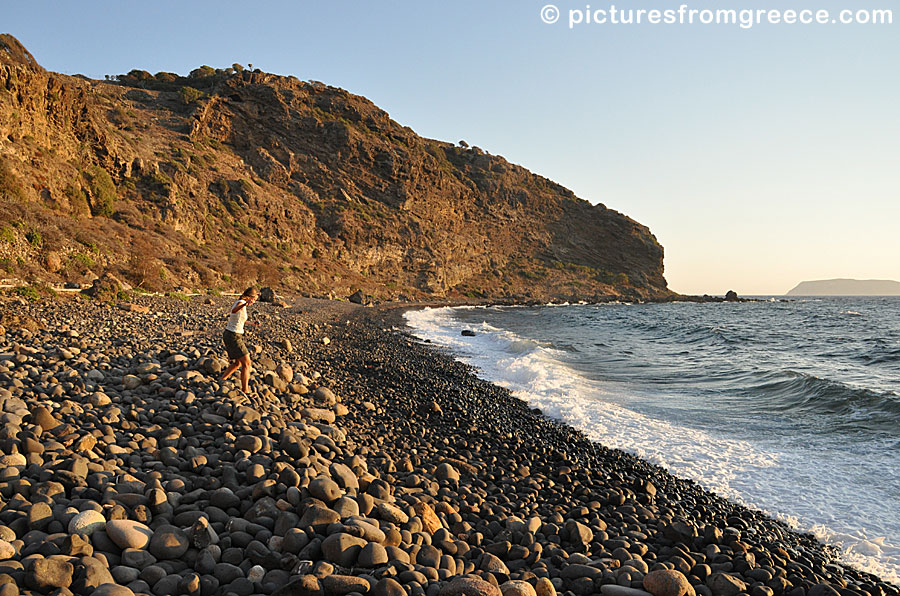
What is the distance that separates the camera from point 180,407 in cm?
620

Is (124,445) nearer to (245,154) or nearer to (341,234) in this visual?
(341,234)

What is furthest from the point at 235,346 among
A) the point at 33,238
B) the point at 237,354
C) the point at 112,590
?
the point at 33,238

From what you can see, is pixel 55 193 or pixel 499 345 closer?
pixel 499 345

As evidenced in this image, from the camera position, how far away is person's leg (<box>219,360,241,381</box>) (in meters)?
7.85

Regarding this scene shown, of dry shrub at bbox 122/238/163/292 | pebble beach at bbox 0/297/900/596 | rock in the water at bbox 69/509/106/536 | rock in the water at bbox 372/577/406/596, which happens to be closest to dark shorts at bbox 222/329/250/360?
pebble beach at bbox 0/297/900/596

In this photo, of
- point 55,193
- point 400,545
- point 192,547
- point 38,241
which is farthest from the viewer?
point 55,193

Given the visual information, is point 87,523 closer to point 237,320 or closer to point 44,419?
point 44,419

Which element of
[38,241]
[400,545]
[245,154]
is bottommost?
[400,545]

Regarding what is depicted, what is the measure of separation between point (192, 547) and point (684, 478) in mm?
6835

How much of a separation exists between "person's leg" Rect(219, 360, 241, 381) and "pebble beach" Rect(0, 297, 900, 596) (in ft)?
1.07

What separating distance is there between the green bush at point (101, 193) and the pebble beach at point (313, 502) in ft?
91.0

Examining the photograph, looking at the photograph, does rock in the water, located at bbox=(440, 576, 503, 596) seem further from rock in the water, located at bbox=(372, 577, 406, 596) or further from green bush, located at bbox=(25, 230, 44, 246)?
green bush, located at bbox=(25, 230, 44, 246)

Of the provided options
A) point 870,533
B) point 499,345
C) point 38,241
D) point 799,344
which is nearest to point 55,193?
point 38,241

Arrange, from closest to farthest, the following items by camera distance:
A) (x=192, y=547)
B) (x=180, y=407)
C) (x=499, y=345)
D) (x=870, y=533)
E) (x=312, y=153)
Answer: (x=192, y=547) < (x=870, y=533) < (x=180, y=407) < (x=499, y=345) < (x=312, y=153)
